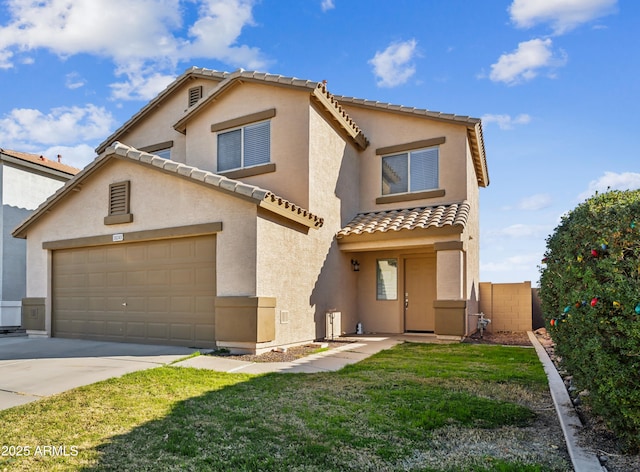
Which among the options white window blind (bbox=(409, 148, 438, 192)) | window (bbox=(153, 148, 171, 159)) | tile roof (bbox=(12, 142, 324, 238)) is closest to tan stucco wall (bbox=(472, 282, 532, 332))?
white window blind (bbox=(409, 148, 438, 192))

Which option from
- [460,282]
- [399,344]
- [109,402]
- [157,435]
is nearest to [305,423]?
[157,435]

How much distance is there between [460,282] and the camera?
11.8 metres

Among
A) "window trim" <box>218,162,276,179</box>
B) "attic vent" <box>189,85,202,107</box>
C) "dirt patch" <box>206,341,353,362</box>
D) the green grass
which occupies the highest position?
"attic vent" <box>189,85,202,107</box>

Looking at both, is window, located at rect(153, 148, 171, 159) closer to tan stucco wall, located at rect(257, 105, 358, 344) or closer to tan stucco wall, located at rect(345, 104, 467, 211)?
tan stucco wall, located at rect(257, 105, 358, 344)

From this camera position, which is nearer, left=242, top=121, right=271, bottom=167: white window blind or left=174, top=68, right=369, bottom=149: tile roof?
left=174, top=68, right=369, bottom=149: tile roof

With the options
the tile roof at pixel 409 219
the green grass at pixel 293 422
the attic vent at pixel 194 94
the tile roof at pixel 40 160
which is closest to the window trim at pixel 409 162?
the tile roof at pixel 409 219

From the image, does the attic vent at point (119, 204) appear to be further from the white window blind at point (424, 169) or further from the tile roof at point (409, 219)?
the white window blind at point (424, 169)

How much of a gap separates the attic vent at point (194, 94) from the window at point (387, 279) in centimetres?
865

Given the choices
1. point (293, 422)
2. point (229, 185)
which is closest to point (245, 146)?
point (229, 185)

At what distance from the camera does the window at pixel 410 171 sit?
13.8 metres

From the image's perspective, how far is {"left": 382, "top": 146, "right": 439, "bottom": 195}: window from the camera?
543 inches

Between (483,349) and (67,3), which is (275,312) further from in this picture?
(67,3)

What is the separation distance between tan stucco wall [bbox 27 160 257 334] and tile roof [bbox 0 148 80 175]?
490cm

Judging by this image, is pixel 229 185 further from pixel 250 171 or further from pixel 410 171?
pixel 410 171
